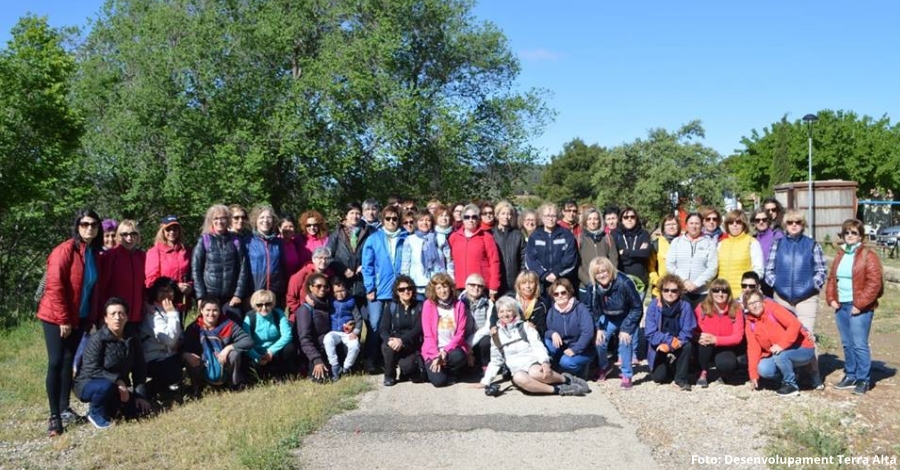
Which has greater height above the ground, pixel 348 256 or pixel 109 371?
pixel 348 256

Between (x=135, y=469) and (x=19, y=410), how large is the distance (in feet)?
7.98

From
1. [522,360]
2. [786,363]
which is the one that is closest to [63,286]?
[522,360]

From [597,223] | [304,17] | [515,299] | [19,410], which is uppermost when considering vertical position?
[304,17]

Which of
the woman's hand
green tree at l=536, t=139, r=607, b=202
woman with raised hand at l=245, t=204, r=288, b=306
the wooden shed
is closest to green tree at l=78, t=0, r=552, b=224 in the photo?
the wooden shed

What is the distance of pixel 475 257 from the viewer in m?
7.41

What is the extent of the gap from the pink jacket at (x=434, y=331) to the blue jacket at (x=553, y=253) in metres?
1.03

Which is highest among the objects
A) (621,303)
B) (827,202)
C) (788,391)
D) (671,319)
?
(827,202)

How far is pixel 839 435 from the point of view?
5215 millimetres

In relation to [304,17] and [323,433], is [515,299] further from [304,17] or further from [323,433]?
[304,17]

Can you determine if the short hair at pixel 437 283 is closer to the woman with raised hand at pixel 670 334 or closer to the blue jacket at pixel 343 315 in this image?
the blue jacket at pixel 343 315

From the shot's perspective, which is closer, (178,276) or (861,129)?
(178,276)

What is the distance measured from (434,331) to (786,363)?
10.5 ft

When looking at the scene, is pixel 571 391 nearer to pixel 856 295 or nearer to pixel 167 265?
pixel 856 295

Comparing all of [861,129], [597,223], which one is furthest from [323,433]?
[861,129]
